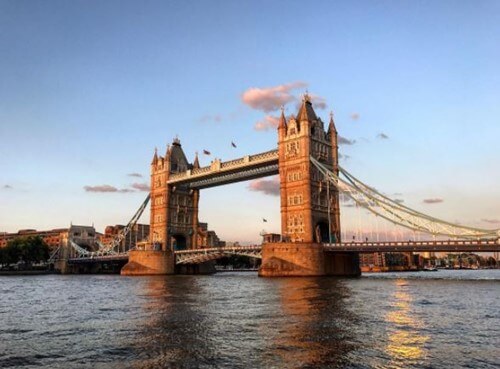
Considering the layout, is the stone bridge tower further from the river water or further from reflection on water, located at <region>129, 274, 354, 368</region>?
reflection on water, located at <region>129, 274, 354, 368</region>

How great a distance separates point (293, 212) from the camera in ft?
262

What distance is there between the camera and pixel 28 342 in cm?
1961

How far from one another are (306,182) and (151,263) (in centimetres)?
3960

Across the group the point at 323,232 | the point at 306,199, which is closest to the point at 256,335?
the point at 306,199

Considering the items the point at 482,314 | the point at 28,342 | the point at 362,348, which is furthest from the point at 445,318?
the point at 28,342

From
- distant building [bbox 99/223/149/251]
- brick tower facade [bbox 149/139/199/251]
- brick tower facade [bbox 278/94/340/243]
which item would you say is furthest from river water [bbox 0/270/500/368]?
distant building [bbox 99/223/149/251]

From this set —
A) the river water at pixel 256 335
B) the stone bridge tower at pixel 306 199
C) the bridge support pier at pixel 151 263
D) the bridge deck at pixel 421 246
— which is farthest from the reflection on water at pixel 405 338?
the bridge support pier at pixel 151 263

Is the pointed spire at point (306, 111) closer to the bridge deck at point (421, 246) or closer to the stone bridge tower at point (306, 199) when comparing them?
the stone bridge tower at point (306, 199)

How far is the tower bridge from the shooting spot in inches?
2739

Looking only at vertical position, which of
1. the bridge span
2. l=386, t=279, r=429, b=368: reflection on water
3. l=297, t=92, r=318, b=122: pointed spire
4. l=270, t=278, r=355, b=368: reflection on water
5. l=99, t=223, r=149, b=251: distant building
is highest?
l=297, t=92, r=318, b=122: pointed spire

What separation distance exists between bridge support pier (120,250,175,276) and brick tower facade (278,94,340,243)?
30.8 m

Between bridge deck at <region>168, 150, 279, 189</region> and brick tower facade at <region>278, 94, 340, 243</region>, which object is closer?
brick tower facade at <region>278, 94, 340, 243</region>

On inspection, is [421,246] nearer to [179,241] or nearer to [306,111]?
[306,111]

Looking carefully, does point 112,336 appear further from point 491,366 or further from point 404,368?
point 491,366
